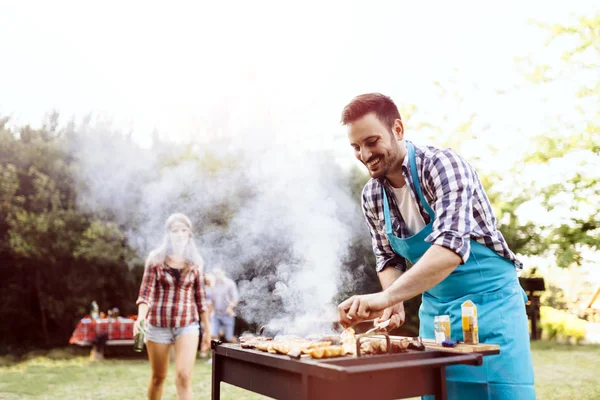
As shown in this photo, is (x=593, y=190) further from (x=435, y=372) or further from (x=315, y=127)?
(x=435, y=372)

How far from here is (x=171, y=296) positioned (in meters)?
4.38

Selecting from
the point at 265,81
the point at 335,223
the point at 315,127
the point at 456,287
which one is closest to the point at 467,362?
the point at 456,287

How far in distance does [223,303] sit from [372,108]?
6.68 meters

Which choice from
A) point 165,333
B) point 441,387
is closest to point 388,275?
point 441,387

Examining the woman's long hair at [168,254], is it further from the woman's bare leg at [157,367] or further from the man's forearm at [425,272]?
the man's forearm at [425,272]

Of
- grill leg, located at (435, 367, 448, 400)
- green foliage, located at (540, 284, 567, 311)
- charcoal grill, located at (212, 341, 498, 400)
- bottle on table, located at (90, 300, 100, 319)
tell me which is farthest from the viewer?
green foliage, located at (540, 284, 567, 311)

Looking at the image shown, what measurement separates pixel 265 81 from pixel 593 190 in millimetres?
5854

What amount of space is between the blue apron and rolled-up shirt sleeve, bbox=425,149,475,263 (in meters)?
0.12

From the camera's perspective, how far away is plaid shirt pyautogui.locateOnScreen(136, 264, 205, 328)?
4.33m

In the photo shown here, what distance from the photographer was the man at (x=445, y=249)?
1.87m

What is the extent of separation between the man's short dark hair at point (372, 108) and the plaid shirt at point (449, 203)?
0.19m

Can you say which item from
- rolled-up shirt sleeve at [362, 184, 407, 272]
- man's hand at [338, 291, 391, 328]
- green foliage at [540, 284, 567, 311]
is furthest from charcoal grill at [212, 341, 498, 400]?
green foliage at [540, 284, 567, 311]

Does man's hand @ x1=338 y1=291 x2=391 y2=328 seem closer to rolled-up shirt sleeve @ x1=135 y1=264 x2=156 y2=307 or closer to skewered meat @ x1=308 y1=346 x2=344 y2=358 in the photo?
skewered meat @ x1=308 y1=346 x2=344 y2=358

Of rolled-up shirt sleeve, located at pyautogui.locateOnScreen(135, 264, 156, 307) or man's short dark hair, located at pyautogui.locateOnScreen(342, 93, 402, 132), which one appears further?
rolled-up shirt sleeve, located at pyautogui.locateOnScreen(135, 264, 156, 307)
